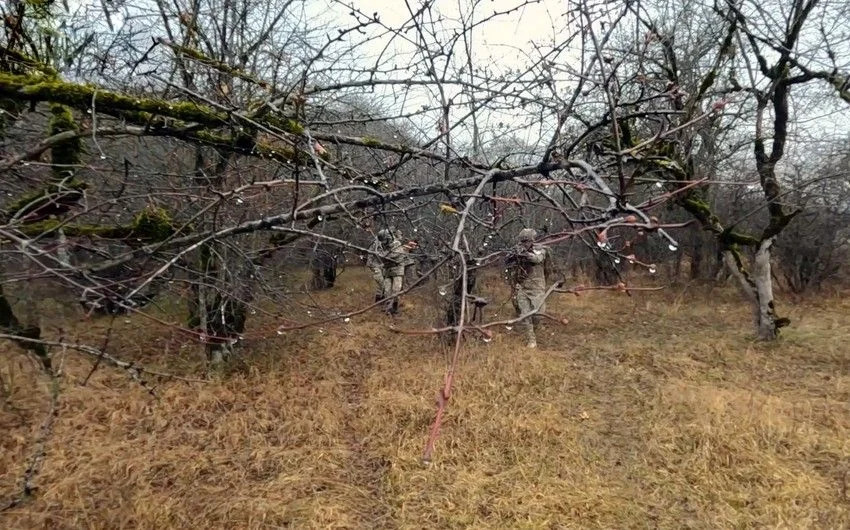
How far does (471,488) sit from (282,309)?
2076 mm

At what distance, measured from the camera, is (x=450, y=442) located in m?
4.52

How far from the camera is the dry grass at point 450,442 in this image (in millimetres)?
3605

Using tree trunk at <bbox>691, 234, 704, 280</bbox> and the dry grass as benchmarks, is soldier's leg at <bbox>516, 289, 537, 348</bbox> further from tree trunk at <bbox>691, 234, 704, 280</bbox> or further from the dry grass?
tree trunk at <bbox>691, 234, 704, 280</bbox>

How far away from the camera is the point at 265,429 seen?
4852 mm


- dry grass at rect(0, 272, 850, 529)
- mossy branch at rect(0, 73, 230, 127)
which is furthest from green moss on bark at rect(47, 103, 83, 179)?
dry grass at rect(0, 272, 850, 529)

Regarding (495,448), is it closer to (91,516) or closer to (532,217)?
(91,516)

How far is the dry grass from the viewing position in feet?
11.8

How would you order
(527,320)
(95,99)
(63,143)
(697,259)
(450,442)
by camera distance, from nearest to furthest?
(95,99)
(63,143)
(450,442)
(527,320)
(697,259)

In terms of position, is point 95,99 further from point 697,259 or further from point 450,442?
point 697,259

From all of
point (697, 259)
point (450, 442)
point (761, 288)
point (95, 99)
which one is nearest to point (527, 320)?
point (761, 288)

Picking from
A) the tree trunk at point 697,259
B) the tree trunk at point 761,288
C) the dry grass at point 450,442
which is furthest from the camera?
the tree trunk at point 697,259

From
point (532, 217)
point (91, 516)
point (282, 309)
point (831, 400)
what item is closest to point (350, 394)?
point (282, 309)

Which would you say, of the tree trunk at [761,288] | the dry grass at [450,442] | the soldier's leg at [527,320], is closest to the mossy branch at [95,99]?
the dry grass at [450,442]

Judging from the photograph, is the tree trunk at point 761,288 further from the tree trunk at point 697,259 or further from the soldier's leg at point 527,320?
the tree trunk at point 697,259
